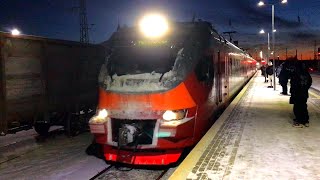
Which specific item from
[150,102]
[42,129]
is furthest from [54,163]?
[42,129]

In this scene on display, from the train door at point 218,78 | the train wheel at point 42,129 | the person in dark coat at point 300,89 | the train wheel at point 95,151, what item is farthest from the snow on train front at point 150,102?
the train wheel at point 42,129

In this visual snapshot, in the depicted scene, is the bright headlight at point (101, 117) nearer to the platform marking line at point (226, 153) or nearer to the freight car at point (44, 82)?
the platform marking line at point (226, 153)

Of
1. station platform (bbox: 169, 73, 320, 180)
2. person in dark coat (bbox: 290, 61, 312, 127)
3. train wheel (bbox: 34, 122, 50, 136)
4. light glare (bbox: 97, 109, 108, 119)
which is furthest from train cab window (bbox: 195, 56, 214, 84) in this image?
train wheel (bbox: 34, 122, 50, 136)

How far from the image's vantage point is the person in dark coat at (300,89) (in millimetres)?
9555

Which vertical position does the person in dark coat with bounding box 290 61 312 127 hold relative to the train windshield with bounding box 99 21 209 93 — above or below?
below

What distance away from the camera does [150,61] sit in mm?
7750

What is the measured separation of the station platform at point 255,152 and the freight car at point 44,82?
4.22 meters

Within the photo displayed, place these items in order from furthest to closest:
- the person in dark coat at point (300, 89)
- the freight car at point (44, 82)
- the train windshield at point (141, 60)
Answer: the person in dark coat at point (300, 89) < the freight car at point (44, 82) < the train windshield at point (141, 60)

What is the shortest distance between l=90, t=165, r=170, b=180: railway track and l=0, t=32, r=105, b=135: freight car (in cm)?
278

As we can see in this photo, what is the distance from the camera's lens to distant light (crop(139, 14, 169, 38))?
8047 millimetres

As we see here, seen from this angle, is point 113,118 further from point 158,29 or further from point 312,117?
point 312,117

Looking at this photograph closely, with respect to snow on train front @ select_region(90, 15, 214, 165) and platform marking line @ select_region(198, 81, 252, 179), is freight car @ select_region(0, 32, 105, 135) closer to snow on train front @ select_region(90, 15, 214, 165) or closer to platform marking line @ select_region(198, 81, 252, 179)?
snow on train front @ select_region(90, 15, 214, 165)

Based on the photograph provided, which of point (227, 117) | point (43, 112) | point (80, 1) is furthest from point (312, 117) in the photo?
point (80, 1)

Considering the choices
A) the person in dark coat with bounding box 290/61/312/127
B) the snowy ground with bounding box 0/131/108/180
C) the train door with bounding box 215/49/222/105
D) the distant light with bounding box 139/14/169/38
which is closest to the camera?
the snowy ground with bounding box 0/131/108/180
